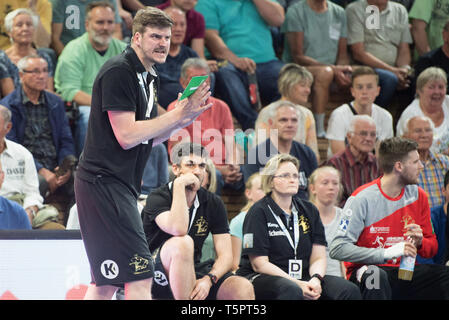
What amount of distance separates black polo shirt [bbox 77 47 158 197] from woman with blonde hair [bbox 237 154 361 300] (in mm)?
1660

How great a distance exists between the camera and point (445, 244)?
5555 mm

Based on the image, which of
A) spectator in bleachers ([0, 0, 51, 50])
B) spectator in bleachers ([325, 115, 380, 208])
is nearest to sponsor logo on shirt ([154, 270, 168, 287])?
spectator in bleachers ([325, 115, 380, 208])

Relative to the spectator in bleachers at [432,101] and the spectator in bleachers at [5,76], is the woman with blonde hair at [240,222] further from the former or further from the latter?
the spectator in bleachers at [5,76]

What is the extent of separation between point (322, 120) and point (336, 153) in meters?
0.85

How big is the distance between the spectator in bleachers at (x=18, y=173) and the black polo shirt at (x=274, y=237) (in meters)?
1.84

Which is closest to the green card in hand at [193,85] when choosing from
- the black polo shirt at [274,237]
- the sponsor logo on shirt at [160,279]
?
the sponsor logo on shirt at [160,279]

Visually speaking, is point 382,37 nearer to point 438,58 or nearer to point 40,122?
point 438,58

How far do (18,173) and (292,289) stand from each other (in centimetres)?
262

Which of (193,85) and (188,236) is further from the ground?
(193,85)

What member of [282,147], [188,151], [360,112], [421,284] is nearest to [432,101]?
[360,112]

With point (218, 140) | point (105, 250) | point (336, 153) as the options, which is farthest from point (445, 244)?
point (105, 250)

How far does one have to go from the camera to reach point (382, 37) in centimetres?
835

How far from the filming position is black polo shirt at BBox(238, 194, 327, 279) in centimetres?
498
